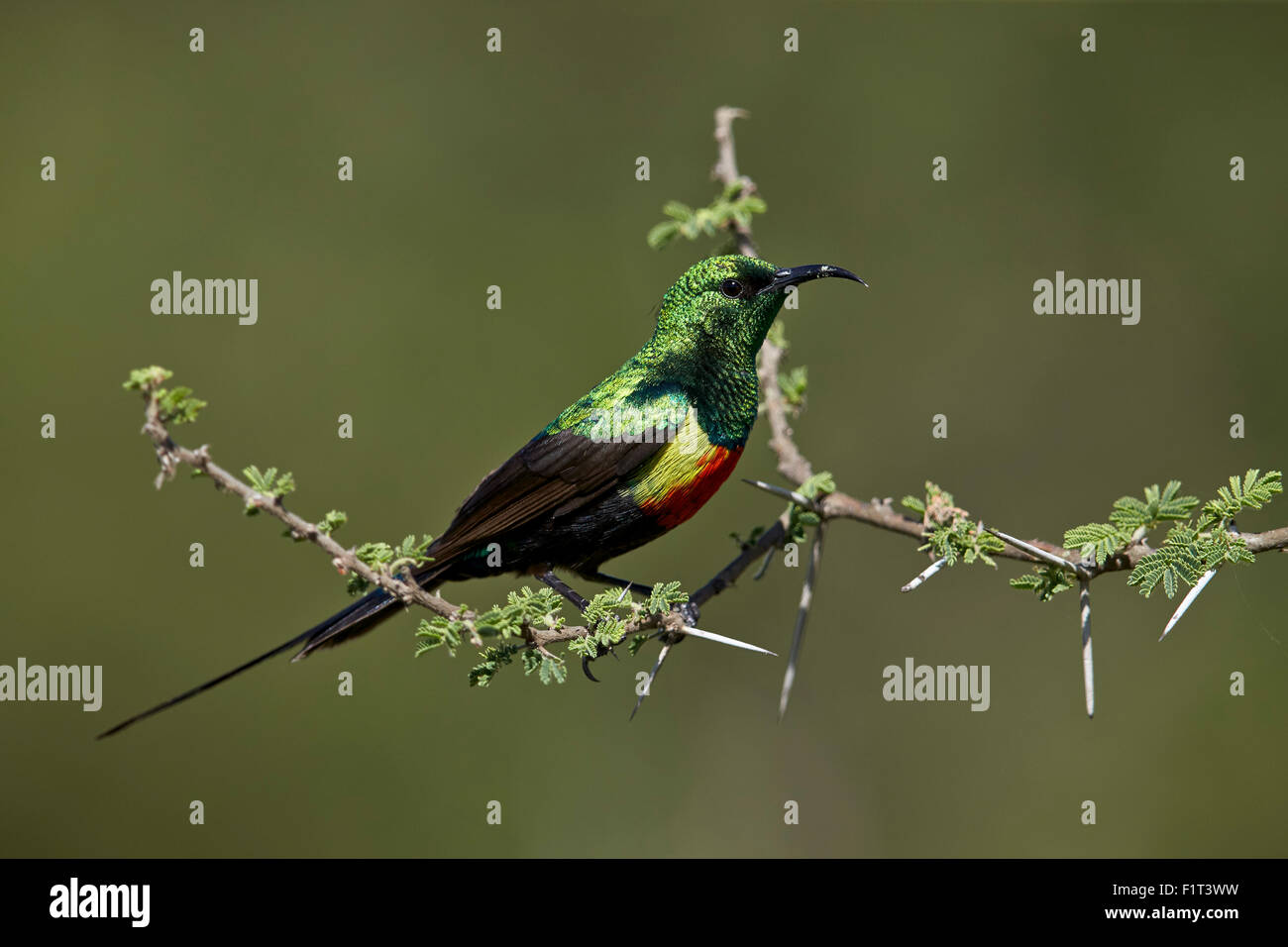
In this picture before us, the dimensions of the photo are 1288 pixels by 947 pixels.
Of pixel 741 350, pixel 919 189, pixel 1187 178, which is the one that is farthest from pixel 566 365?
pixel 1187 178

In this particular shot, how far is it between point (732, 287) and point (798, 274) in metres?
0.26

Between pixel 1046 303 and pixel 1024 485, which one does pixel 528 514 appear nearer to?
pixel 1024 485

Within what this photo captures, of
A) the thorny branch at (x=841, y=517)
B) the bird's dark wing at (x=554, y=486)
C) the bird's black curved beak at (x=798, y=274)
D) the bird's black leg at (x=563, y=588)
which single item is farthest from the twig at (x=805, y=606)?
the bird's black curved beak at (x=798, y=274)

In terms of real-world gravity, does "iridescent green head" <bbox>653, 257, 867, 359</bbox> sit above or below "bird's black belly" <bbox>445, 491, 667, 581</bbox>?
above

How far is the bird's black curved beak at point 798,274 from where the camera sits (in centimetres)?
445

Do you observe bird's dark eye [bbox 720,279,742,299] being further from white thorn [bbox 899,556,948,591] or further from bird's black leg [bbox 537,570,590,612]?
white thorn [bbox 899,556,948,591]

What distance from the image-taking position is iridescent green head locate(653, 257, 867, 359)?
4.46m

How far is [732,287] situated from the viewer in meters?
4.48

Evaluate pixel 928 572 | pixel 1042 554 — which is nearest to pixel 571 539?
pixel 928 572

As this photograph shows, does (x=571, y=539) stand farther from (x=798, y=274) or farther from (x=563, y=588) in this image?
(x=798, y=274)

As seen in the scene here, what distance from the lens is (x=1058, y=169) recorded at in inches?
331

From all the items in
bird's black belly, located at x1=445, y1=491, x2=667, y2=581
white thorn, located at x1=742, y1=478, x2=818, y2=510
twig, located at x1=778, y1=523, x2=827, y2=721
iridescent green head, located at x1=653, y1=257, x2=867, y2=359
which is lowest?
twig, located at x1=778, y1=523, x2=827, y2=721

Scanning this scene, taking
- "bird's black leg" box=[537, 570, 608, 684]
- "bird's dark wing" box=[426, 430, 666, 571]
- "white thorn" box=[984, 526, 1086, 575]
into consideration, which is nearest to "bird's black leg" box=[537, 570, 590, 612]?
"bird's black leg" box=[537, 570, 608, 684]

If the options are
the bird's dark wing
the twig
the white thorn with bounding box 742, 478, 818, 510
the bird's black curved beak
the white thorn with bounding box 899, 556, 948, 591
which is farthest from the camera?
the bird's black curved beak
